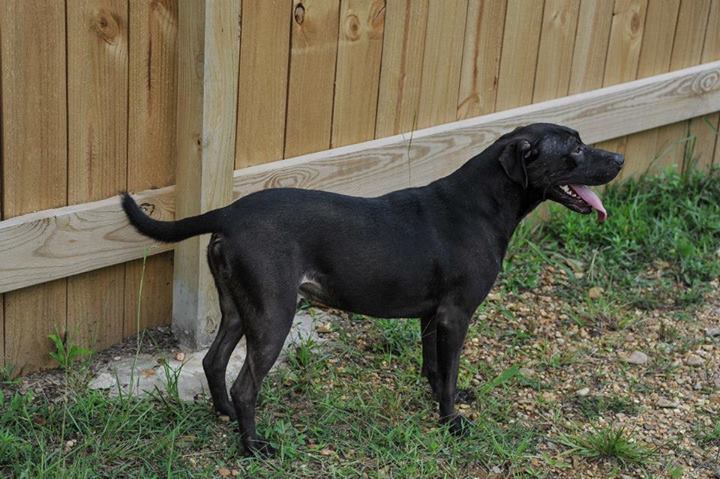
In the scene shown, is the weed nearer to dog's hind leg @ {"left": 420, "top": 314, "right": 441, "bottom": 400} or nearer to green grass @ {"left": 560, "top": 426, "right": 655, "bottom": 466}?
dog's hind leg @ {"left": 420, "top": 314, "right": 441, "bottom": 400}

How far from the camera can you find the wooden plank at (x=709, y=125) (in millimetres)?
6898

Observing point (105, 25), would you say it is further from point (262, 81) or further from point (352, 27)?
point (352, 27)

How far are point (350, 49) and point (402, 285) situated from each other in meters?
1.37

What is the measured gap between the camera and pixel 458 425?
4348 millimetres

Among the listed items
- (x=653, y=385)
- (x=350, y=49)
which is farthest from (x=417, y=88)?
(x=653, y=385)

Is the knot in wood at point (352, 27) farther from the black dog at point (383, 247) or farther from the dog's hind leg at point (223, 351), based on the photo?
the dog's hind leg at point (223, 351)

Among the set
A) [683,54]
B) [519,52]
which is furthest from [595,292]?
[683,54]

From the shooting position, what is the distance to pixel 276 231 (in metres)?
3.85

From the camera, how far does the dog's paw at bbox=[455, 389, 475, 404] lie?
182 inches

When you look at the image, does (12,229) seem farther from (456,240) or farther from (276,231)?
(456,240)

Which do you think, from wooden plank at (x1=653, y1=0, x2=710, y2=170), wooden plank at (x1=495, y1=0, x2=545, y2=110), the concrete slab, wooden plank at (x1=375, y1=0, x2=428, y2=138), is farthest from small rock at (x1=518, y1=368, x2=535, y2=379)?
wooden plank at (x1=653, y1=0, x2=710, y2=170)

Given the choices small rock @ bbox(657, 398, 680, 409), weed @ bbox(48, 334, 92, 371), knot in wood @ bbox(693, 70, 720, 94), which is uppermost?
knot in wood @ bbox(693, 70, 720, 94)

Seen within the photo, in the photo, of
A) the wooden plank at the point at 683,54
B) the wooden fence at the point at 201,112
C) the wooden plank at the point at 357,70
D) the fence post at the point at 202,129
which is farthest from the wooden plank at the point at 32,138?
the wooden plank at the point at 683,54

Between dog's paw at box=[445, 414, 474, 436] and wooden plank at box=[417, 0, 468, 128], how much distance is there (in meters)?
1.71
